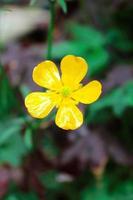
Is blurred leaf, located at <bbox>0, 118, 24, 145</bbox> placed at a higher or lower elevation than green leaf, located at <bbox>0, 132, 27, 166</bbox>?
higher

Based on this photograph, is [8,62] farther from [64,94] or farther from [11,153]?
[64,94]

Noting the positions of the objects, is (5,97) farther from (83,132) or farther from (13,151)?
(83,132)

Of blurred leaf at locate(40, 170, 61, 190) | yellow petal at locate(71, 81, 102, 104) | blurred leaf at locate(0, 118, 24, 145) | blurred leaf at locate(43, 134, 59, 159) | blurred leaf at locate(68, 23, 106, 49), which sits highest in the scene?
yellow petal at locate(71, 81, 102, 104)

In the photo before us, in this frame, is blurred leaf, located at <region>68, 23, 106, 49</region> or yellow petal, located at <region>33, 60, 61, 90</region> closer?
yellow petal, located at <region>33, 60, 61, 90</region>

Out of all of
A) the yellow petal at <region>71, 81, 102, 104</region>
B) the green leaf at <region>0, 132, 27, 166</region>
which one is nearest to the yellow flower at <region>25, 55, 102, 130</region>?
the yellow petal at <region>71, 81, 102, 104</region>

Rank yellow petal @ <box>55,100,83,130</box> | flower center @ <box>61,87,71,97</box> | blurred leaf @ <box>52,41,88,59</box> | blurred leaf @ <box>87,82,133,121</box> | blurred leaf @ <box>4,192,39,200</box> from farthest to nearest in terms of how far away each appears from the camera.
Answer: blurred leaf @ <box>52,41,88,59</box>
blurred leaf @ <box>4,192,39,200</box>
blurred leaf @ <box>87,82,133,121</box>
flower center @ <box>61,87,71,97</box>
yellow petal @ <box>55,100,83,130</box>

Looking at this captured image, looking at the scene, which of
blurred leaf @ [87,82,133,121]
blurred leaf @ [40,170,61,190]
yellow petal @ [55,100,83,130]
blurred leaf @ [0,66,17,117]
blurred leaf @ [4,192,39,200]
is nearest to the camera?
yellow petal @ [55,100,83,130]

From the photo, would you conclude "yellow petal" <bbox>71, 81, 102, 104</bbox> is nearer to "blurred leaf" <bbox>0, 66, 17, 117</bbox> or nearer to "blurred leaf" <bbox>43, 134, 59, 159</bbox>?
"blurred leaf" <bbox>0, 66, 17, 117</bbox>
